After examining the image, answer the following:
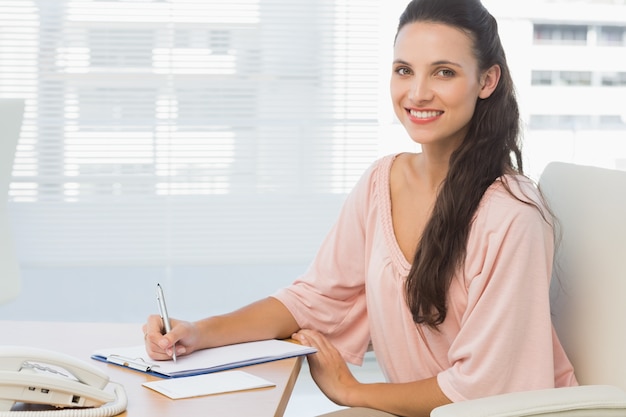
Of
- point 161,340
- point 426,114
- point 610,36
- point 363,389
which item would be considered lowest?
point 363,389

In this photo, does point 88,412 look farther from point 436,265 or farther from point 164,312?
point 436,265

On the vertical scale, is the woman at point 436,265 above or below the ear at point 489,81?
below

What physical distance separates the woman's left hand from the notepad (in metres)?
0.07

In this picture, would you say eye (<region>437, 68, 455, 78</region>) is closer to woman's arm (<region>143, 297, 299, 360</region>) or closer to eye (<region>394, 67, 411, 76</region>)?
eye (<region>394, 67, 411, 76</region>)

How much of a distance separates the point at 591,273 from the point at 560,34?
3.18 metres

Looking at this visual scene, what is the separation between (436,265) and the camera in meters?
1.58

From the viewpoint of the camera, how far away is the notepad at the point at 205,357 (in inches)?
55.4

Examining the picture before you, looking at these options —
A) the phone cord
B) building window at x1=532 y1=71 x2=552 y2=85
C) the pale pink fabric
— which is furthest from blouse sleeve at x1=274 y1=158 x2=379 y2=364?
building window at x1=532 y1=71 x2=552 y2=85

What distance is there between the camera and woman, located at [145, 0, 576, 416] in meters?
1.48

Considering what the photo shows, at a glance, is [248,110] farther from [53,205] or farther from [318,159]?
[53,205]

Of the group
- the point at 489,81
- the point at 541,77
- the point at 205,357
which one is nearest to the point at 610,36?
the point at 541,77

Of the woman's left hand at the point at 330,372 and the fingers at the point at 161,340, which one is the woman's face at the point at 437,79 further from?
the fingers at the point at 161,340

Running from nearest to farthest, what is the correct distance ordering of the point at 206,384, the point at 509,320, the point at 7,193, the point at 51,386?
1. the point at 51,386
2. the point at 206,384
3. the point at 509,320
4. the point at 7,193

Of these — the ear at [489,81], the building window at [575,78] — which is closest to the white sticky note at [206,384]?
the ear at [489,81]
